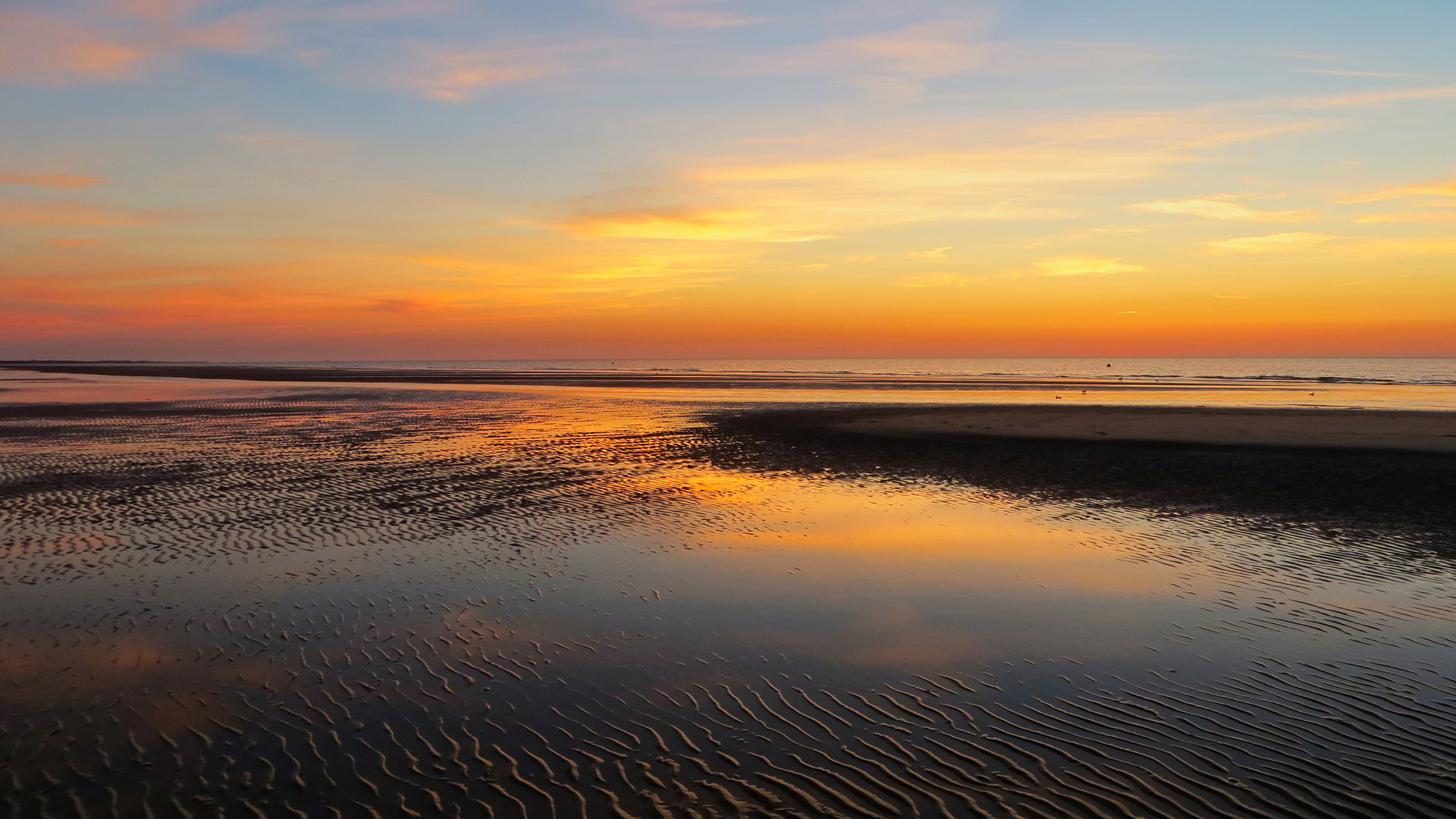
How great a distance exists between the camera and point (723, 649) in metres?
9.12

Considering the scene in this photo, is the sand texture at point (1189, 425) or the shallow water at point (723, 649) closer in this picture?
the shallow water at point (723, 649)

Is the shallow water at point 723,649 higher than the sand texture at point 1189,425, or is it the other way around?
the sand texture at point 1189,425

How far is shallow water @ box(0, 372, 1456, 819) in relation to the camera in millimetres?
6172

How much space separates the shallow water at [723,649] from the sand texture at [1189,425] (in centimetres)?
865

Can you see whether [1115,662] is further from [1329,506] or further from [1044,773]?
[1329,506]

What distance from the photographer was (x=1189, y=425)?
34.0 m

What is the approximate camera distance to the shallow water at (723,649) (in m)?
6.17

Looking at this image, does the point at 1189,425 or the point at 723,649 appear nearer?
the point at 723,649

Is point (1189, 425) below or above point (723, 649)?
above

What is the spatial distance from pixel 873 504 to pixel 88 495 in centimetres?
1705

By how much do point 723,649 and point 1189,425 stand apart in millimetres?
31167

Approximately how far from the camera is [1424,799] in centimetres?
587

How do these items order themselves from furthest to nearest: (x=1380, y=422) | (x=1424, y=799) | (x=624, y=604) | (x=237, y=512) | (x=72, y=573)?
(x=1380, y=422), (x=237, y=512), (x=72, y=573), (x=624, y=604), (x=1424, y=799)

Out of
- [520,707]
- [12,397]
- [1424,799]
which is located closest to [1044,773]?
[1424,799]
